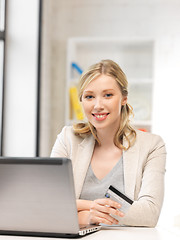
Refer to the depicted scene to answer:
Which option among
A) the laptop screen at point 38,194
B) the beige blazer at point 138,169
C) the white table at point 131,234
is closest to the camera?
the laptop screen at point 38,194

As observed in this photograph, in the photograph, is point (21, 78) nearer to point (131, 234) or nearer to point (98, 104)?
point (98, 104)

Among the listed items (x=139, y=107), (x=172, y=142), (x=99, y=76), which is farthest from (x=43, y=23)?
(x=99, y=76)

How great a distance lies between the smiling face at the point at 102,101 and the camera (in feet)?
5.90

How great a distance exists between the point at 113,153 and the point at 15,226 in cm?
72

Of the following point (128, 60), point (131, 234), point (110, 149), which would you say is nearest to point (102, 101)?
point (110, 149)

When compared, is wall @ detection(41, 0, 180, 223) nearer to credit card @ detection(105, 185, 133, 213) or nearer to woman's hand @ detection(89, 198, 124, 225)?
woman's hand @ detection(89, 198, 124, 225)

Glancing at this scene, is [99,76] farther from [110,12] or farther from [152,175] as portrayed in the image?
[110,12]

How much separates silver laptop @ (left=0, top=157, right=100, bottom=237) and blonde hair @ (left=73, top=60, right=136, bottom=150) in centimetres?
68

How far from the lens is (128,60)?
3.98 meters

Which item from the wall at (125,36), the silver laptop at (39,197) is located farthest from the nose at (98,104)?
the wall at (125,36)

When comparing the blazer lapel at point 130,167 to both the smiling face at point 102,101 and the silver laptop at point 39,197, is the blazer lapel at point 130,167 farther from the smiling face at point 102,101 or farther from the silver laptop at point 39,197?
the silver laptop at point 39,197

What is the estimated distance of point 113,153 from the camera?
6.33ft

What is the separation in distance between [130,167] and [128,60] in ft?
7.55

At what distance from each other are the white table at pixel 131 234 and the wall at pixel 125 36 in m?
2.29
